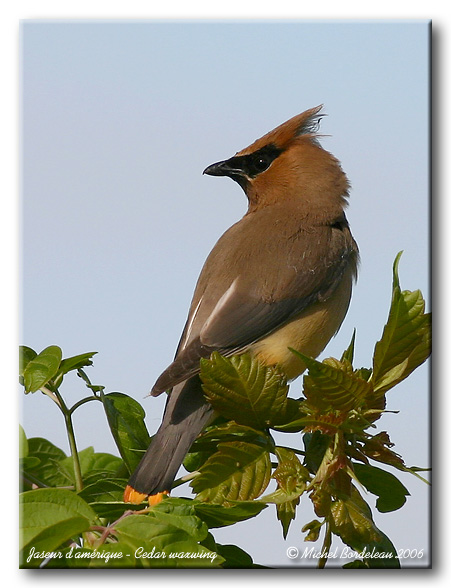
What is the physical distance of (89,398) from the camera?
219 cm

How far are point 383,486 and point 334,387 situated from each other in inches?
17.6

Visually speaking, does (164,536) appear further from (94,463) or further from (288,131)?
(288,131)

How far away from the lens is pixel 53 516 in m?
1.79

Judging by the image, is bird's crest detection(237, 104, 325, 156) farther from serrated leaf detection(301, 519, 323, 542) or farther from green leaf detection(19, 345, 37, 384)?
serrated leaf detection(301, 519, 323, 542)

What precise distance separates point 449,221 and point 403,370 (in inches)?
31.3

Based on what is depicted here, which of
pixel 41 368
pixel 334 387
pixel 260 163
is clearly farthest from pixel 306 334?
pixel 41 368

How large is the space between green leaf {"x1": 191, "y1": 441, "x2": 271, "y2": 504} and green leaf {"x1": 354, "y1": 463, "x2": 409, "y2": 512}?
11.8 inches

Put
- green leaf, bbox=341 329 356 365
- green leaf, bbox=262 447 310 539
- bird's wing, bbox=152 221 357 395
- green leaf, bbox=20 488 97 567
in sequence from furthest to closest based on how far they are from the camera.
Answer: bird's wing, bbox=152 221 357 395 < green leaf, bbox=341 329 356 365 < green leaf, bbox=262 447 310 539 < green leaf, bbox=20 488 97 567

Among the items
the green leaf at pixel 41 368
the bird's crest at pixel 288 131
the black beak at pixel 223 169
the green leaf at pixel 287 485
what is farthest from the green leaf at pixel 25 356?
the bird's crest at pixel 288 131

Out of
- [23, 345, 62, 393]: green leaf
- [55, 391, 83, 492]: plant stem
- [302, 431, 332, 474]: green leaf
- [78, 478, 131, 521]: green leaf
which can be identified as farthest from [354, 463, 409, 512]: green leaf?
[23, 345, 62, 393]: green leaf

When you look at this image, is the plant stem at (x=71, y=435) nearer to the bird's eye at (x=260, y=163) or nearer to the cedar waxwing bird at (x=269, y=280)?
the cedar waxwing bird at (x=269, y=280)

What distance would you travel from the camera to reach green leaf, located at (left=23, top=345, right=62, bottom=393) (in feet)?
6.86

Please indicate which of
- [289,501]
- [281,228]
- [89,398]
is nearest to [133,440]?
[89,398]
